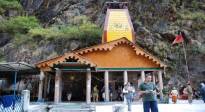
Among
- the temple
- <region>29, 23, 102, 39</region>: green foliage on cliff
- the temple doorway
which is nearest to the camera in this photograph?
the temple

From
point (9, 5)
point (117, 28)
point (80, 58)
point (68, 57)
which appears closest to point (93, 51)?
point (80, 58)

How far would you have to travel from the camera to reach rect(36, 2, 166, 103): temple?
23094 millimetres

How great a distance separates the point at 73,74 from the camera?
25.8m

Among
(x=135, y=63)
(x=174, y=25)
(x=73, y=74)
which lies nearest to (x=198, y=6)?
(x=174, y=25)

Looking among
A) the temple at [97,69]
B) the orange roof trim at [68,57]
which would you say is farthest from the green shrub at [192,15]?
the orange roof trim at [68,57]

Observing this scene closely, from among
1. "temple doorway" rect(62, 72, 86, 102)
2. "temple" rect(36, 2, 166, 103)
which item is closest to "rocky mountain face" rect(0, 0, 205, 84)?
"temple" rect(36, 2, 166, 103)

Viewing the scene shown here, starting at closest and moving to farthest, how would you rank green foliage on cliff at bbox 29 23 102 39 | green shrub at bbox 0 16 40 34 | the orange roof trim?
the orange roof trim
green foliage on cliff at bbox 29 23 102 39
green shrub at bbox 0 16 40 34

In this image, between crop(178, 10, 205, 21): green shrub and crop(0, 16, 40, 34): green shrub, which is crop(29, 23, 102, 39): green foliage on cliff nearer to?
crop(0, 16, 40, 34): green shrub

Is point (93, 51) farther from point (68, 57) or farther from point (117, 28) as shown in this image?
point (117, 28)

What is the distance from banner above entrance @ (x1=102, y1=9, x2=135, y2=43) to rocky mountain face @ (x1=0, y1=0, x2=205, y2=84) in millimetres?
4783

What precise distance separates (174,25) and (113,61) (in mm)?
14254

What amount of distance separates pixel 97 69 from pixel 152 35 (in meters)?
12.7

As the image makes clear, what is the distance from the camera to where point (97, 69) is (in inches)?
968

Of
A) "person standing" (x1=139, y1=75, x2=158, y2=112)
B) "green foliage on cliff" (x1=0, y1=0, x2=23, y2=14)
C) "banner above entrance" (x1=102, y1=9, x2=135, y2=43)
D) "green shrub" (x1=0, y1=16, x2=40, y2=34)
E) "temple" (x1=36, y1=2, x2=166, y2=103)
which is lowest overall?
"person standing" (x1=139, y1=75, x2=158, y2=112)
